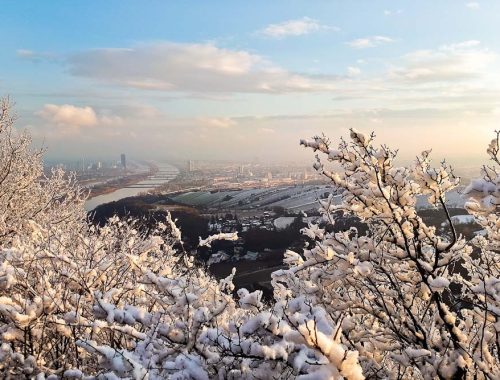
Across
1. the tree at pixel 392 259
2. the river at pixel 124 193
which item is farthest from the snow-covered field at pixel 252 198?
the tree at pixel 392 259

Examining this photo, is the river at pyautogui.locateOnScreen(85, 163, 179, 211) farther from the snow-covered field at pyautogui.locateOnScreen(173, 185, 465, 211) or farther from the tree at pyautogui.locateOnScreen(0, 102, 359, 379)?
the tree at pyautogui.locateOnScreen(0, 102, 359, 379)

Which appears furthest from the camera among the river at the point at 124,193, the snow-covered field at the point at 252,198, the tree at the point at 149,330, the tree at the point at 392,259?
the snow-covered field at the point at 252,198

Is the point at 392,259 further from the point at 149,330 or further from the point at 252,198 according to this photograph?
the point at 252,198

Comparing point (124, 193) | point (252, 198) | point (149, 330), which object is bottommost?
point (252, 198)

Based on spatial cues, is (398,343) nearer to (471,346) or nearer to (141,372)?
(471,346)

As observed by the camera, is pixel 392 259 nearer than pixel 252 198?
Yes

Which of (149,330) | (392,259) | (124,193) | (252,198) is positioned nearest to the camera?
(149,330)

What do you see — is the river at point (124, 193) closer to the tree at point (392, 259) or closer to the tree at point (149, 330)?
the tree at point (149, 330)

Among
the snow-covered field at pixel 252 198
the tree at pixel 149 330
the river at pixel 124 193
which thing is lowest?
the snow-covered field at pixel 252 198

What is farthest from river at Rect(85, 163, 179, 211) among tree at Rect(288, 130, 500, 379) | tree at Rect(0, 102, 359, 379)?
tree at Rect(288, 130, 500, 379)

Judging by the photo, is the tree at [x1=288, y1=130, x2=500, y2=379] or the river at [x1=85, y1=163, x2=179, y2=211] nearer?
the tree at [x1=288, y1=130, x2=500, y2=379]

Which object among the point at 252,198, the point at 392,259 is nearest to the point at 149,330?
the point at 392,259
